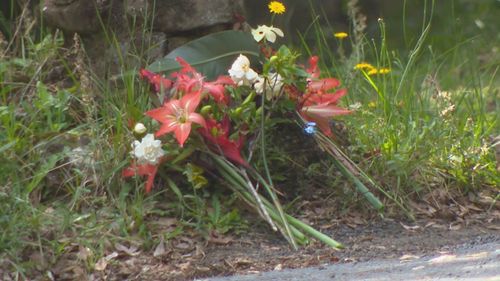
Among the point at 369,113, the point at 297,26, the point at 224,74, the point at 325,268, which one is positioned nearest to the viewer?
the point at 325,268

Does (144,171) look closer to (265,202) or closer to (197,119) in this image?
(197,119)

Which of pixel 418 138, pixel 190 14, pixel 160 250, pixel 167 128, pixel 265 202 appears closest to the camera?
pixel 160 250

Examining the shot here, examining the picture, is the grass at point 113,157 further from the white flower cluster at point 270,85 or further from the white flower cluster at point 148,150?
the white flower cluster at point 270,85

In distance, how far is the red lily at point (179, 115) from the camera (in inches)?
171

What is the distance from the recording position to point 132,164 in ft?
14.9

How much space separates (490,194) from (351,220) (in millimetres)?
766

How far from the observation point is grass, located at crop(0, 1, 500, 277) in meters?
4.29

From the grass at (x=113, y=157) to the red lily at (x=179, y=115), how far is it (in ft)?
0.80

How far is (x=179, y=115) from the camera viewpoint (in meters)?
4.41

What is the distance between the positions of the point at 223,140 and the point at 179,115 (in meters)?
0.22

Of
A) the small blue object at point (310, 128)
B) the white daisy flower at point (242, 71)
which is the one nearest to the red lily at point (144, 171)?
the white daisy flower at point (242, 71)

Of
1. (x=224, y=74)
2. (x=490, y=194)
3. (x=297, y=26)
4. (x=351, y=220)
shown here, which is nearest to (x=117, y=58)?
(x=224, y=74)

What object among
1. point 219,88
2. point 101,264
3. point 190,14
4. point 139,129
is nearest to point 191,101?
point 219,88

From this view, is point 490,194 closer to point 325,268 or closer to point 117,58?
point 325,268
